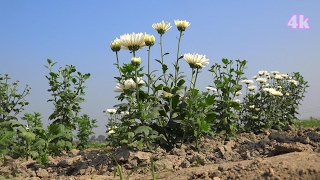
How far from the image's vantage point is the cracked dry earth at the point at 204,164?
11.0 feet

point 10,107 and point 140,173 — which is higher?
point 10,107

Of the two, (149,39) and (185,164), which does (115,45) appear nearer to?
(149,39)

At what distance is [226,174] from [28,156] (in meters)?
3.67

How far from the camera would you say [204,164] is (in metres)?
4.58

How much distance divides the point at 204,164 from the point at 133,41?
1655mm

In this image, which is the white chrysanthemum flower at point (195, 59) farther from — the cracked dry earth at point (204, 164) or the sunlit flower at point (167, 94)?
the cracked dry earth at point (204, 164)

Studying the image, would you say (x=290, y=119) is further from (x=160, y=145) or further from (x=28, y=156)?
(x=28, y=156)

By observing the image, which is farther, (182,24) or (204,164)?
(182,24)

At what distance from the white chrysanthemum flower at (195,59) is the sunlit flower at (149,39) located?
0.51 metres

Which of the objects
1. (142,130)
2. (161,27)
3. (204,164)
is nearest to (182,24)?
(161,27)

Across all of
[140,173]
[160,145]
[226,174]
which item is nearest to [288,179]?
[226,174]

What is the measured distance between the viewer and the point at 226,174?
134 inches

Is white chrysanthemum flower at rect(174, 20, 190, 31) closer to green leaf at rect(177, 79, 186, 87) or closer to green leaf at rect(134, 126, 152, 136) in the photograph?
green leaf at rect(177, 79, 186, 87)

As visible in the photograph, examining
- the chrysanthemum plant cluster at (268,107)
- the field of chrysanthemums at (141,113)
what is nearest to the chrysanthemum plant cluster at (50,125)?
the field of chrysanthemums at (141,113)
